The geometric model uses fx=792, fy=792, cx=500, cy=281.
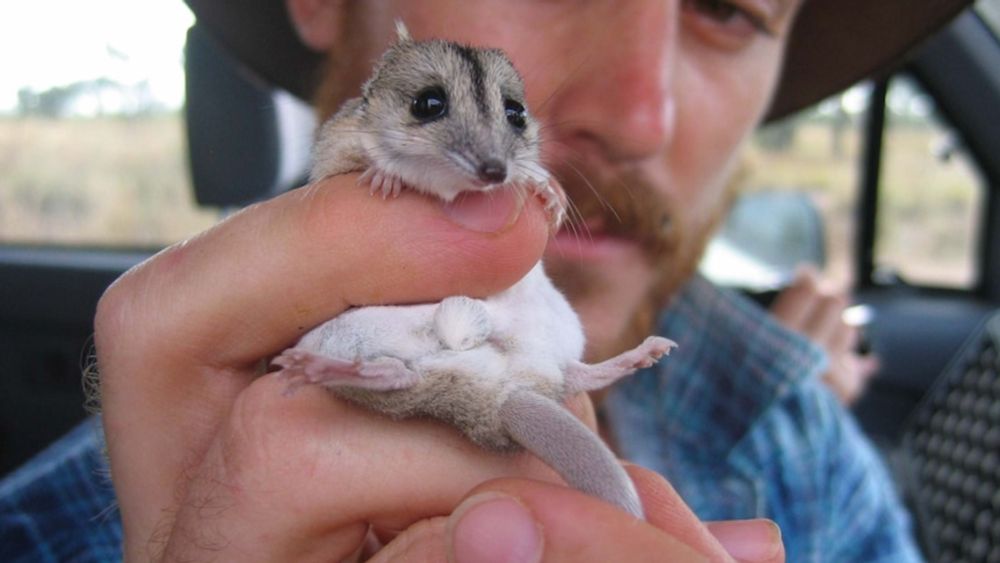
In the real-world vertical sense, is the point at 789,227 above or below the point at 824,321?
above

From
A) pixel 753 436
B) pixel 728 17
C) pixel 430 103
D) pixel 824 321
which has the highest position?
pixel 728 17

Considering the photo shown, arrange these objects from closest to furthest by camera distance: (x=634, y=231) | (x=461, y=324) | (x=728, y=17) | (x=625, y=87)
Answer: (x=461, y=324) → (x=625, y=87) → (x=634, y=231) → (x=728, y=17)

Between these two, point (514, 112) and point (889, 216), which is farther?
point (889, 216)

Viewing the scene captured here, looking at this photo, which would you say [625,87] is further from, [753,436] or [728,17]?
[753,436]

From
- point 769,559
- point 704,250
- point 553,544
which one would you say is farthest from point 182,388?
point 704,250

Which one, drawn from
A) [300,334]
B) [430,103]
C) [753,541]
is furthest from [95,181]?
[753,541]

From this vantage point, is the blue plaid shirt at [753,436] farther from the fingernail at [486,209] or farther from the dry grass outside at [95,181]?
the fingernail at [486,209]

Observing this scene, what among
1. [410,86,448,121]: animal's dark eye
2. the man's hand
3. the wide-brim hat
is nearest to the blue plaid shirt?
the wide-brim hat
